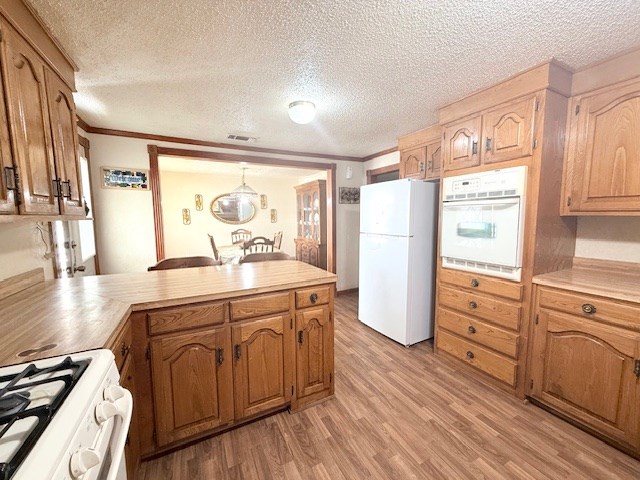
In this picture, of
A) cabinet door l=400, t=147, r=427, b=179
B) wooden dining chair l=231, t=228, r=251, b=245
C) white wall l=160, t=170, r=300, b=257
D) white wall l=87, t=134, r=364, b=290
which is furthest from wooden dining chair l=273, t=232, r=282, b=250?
cabinet door l=400, t=147, r=427, b=179

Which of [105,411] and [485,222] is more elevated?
[485,222]

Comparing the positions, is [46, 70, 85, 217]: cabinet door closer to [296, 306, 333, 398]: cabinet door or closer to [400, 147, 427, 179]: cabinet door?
[296, 306, 333, 398]: cabinet door

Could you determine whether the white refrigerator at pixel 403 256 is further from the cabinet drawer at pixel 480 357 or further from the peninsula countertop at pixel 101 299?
the peninsula countertop at pixel 101 299

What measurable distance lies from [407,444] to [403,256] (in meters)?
1.46

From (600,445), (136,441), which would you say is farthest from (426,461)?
(136,441)

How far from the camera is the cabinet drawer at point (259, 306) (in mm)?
1535

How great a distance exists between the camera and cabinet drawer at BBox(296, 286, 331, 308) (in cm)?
172

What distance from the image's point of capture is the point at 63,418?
0.59 m

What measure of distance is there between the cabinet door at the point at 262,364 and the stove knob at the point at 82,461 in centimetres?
97

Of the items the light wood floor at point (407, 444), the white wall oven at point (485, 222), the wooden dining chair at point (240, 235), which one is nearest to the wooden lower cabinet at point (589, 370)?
the light wood floor at point (407, 444)

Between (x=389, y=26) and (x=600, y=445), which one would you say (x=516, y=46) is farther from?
(x=600, y=445)

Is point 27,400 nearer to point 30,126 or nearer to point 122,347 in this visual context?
point 122,347

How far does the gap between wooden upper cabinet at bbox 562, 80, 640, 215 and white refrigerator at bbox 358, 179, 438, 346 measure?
101cm

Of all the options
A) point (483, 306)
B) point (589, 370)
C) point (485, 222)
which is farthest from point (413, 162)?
point (589, 370)
